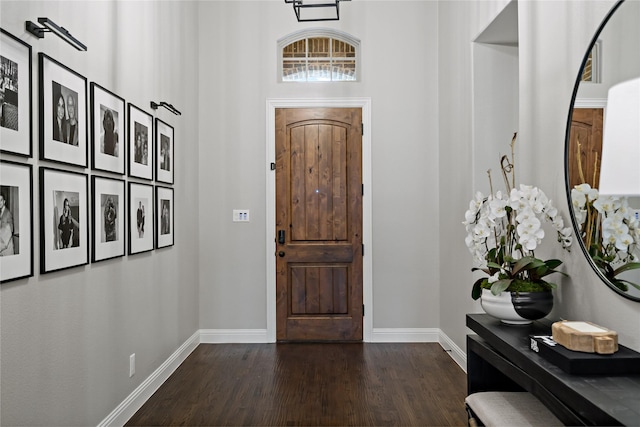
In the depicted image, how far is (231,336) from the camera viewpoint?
15.2ft

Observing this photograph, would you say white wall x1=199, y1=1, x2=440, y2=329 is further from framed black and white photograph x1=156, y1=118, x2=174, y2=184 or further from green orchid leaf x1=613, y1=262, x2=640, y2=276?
green orchid leaf x1=613, y1=262, x2=640, y2=276

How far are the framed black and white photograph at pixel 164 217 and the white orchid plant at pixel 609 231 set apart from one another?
2.59 meters

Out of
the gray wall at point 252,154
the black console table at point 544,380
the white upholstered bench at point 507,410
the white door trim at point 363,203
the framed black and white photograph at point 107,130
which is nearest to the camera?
the black console table at point 544,380

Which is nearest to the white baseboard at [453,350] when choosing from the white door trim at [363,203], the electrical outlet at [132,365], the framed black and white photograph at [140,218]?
the white door trim at [363,203]

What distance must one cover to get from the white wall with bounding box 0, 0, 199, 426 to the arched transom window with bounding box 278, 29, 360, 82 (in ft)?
2.97

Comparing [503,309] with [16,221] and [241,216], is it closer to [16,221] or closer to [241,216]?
[16,221]

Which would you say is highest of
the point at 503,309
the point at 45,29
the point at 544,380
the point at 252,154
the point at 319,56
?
the point at 319,56

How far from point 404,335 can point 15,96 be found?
147 inches

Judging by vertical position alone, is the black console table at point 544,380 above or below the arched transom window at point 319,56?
below

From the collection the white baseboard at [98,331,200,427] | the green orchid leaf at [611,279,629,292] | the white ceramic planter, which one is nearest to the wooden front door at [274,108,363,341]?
the white baseboard at [98,331,200,427]

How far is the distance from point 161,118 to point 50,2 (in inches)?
59.9

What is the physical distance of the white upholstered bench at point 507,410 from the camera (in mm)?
1721

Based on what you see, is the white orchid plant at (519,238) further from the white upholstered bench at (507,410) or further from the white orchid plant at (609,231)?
the white upholstered bench at (507,410)

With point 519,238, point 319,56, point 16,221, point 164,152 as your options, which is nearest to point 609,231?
point 519,238
